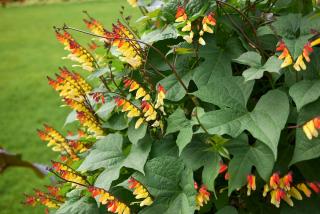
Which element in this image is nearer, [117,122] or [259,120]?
[259,120]

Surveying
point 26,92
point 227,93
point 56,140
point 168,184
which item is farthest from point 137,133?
point 26,92

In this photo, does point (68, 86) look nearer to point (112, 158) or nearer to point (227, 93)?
point (112, 158)

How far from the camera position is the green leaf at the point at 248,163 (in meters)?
0.92

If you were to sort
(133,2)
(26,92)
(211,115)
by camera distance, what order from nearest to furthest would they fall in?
(211,115)
(133,2)
(26,92)

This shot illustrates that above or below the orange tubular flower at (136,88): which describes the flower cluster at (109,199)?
below

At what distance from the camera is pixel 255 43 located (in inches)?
44.8

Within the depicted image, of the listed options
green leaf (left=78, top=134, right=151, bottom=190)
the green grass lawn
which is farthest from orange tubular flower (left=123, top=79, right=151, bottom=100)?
the green grass lawn

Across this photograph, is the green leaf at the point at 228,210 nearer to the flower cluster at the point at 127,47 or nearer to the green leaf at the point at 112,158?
the green leaf at the point at 112,158

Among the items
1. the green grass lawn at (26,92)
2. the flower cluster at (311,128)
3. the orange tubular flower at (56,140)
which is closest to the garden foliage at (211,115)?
the flower cluster at (311,128)

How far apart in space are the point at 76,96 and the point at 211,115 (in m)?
→ 0.60

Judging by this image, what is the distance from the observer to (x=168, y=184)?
1054mm

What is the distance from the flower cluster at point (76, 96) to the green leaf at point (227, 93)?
0.51m

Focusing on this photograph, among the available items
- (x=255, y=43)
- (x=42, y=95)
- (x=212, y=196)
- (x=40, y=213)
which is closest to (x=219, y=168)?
(x=212, y=196)

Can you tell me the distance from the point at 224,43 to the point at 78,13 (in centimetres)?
1246
